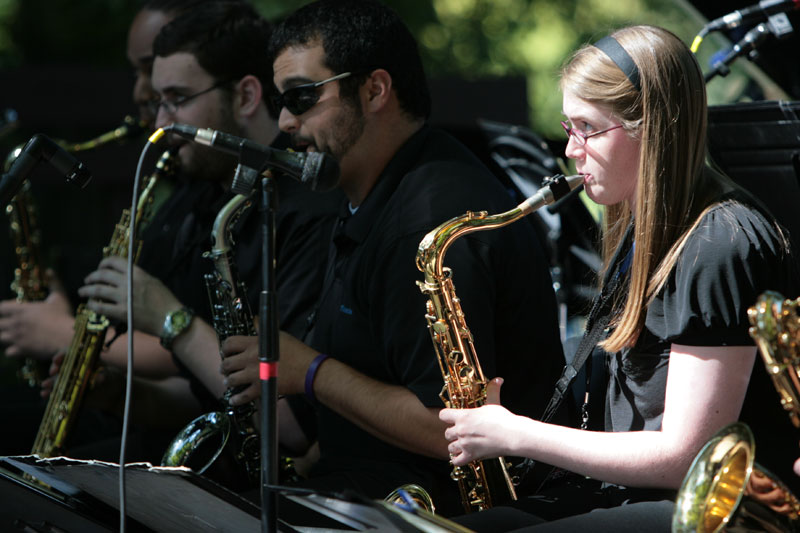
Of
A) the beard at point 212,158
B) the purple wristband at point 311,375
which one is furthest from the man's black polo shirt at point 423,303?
the beard at point 212,158

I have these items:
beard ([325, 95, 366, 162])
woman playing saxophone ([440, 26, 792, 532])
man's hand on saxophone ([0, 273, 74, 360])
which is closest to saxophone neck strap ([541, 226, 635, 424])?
woman playing saxophone ([440, 26, 792, 532])

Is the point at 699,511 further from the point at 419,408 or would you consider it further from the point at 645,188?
the point at 419,408

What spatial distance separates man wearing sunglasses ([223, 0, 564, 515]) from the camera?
2.77 m

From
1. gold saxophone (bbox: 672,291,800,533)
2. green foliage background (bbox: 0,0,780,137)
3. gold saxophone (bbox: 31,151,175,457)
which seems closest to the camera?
gold saxophone (bbox: 672,291,800,533)

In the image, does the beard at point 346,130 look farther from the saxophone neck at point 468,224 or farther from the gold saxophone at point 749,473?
the gold saxophone at point 749,473

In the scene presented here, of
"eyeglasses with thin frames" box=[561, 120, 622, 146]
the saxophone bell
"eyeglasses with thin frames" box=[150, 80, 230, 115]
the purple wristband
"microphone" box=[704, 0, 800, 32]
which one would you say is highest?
"eyeglasses with thin frames" box=[150, 80, 230, 115]

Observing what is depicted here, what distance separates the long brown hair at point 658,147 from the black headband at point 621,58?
1 centimetres

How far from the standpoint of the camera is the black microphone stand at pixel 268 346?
80.1 inches

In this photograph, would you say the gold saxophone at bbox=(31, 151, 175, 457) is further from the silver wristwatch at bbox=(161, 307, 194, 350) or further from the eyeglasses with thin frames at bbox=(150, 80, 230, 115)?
the eyeglasses with thin frames at bbox=(150, 80, 230, 115)

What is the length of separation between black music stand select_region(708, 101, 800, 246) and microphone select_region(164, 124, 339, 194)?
4.76 ft

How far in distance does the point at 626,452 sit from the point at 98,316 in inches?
96.4

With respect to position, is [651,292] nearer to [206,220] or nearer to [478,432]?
[478,432]

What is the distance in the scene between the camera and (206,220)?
13.7 ft

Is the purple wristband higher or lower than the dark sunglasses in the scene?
lower
